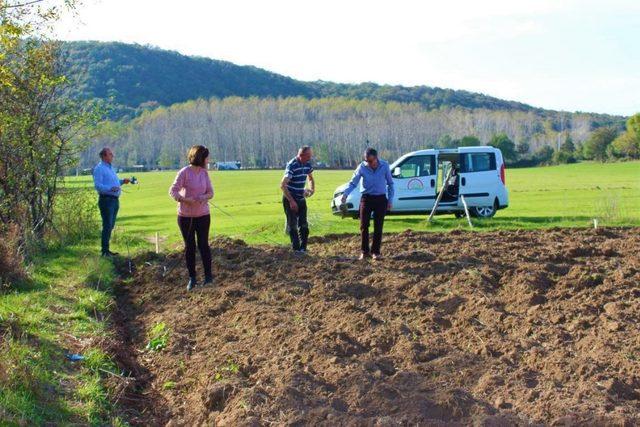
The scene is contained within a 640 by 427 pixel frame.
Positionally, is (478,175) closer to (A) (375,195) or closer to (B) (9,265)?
(A) (375,195)

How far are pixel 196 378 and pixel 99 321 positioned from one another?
8.92ft

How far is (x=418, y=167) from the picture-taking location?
2041cm

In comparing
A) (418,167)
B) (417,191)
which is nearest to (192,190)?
(417,191)

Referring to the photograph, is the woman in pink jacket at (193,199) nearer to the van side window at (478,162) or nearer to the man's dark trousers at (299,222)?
the man's dark trousers at (299,222)

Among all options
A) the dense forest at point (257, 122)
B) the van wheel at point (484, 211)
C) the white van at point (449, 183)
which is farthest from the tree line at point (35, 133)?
the dense forest at point (257, 122)

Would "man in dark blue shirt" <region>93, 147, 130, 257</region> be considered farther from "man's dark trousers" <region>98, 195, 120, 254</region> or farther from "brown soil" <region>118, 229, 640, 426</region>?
"brown soil" <region>118, 229, 640, 426</region>

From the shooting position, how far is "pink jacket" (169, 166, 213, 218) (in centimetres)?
991

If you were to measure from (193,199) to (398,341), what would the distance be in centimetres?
412

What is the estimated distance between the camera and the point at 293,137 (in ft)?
445

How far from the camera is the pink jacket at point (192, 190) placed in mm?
9906

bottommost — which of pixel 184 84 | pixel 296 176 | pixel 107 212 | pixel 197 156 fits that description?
pixel 107 212

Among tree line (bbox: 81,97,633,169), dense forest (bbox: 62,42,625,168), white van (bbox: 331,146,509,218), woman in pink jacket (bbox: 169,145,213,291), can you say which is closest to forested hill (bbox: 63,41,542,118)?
dense forest (bbox: 62,42,625,168)

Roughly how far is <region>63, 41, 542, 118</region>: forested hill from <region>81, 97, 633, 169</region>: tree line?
8599 mm

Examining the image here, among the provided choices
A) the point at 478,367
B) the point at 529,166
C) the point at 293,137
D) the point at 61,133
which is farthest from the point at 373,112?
the point at 478,367
